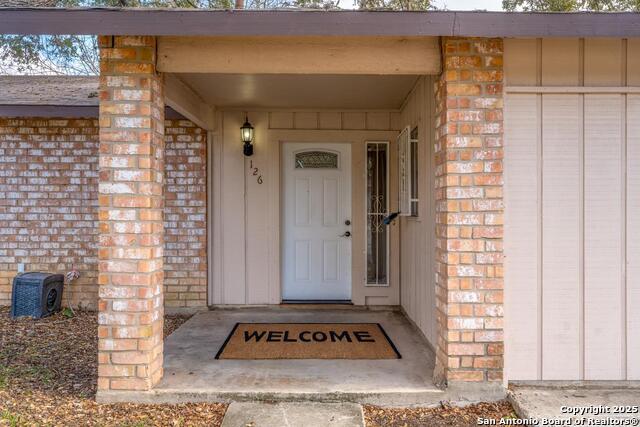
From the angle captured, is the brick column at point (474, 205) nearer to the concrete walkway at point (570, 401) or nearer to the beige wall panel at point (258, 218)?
the concrete walkway at point (570, 401)

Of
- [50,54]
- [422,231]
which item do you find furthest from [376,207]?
A: [50,54]

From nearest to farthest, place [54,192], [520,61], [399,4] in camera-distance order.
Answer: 1. [520,61]
2. [54,192]
3. [399,4]

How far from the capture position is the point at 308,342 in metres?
3.94

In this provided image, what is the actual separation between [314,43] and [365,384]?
2.20m

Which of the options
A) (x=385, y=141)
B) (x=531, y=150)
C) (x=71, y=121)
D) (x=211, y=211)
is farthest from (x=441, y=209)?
(x=71, y=121)

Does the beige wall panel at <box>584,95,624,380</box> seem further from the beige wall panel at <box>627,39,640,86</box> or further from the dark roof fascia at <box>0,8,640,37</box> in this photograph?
the dark roof fascia at <box>0,8,640,37</box>

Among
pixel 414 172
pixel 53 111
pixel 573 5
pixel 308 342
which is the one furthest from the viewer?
pixel 573 5

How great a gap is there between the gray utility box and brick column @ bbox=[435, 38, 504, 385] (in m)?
4.28

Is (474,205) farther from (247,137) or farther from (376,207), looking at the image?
(247,137)

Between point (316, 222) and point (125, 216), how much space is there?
2.79m

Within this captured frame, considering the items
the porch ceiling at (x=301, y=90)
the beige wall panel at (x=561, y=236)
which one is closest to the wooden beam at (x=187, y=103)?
the porch ceiling at (x=301, y=90)

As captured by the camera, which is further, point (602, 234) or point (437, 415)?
point (602, 234)

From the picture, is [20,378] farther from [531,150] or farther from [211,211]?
[531,150]

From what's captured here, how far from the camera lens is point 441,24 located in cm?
255
